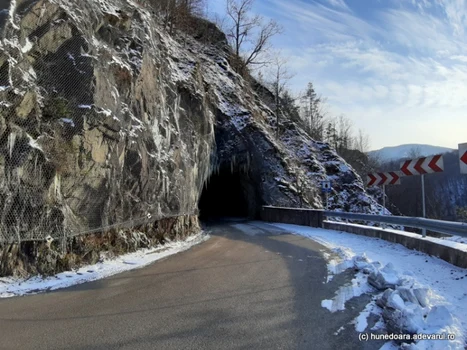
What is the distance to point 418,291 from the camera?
16.2ft

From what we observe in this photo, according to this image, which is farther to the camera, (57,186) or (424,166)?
(424,166)

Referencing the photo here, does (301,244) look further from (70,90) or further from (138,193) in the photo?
(70,90)

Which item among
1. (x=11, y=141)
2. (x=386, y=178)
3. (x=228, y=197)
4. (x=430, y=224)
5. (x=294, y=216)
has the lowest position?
(x=294, y=216)

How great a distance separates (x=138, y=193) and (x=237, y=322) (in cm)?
742

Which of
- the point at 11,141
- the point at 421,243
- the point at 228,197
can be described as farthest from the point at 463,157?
the point at 228,197

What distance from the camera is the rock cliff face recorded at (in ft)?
25.5

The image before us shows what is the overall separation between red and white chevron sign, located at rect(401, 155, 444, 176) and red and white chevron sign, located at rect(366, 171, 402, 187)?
8.52 feet

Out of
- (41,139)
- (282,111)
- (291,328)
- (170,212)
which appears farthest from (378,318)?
(282,111)

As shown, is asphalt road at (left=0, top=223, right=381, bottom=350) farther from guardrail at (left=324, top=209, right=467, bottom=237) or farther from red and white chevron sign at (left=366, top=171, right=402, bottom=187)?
red and white chevron sign at (left=366, top=171, right=402, bottom=187)

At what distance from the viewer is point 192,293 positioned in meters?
6.25

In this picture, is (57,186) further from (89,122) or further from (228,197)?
(228,197)

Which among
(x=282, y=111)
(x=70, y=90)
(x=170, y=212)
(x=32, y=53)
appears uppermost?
(x=282, y=111)

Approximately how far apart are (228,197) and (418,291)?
1200 inches

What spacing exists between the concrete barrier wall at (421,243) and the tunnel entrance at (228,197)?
563 inches
